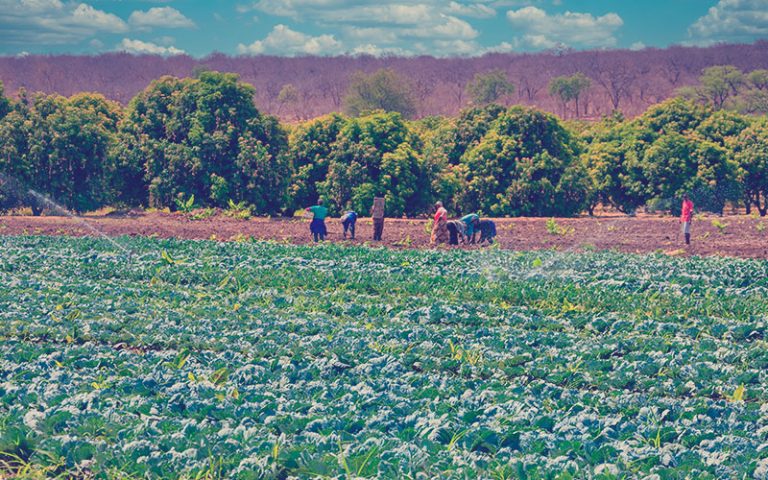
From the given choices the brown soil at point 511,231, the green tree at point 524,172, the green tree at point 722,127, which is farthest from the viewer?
the green tree at point 722,127

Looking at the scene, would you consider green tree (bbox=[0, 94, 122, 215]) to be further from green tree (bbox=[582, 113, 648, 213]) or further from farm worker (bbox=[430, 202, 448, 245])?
green tree (bbox=[582, 113, 648, 213])

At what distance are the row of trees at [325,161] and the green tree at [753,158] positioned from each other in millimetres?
50

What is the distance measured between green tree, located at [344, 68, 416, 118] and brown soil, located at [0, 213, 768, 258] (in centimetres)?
5112

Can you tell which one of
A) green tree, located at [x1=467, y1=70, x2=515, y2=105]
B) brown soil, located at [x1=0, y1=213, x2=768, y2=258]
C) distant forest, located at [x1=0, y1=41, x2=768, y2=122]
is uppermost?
distant forest, located at [x1=0, y1=41, x2=768, y2=122]

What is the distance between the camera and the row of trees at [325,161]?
101 feet

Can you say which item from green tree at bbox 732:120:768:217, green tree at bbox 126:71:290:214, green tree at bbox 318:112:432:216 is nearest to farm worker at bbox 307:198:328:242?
green tree at bbox 318:112:432:216

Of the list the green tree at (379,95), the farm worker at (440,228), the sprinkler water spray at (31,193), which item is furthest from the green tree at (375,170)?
the green tree at (379,95)

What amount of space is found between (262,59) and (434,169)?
134173 mm

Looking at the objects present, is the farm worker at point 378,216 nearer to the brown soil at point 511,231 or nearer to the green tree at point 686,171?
the brown soil at point 511,231

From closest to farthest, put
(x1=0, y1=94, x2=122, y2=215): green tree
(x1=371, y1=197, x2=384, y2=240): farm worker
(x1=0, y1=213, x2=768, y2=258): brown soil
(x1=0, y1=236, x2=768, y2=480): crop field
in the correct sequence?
(x1=0, y1=236, x2=768, y2=480): crop field < (x1=0, y1=213, x2=768, y2=258): brown soil < (x1=371, y1=197, x2=384, y2=240): farm worker < (x1=0, y1=94, x2=122, y2=215): green tree

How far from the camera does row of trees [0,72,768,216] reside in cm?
3081

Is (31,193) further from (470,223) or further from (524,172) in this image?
(524,172)

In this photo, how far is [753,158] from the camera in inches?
1325

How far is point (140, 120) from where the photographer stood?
3284 cm
